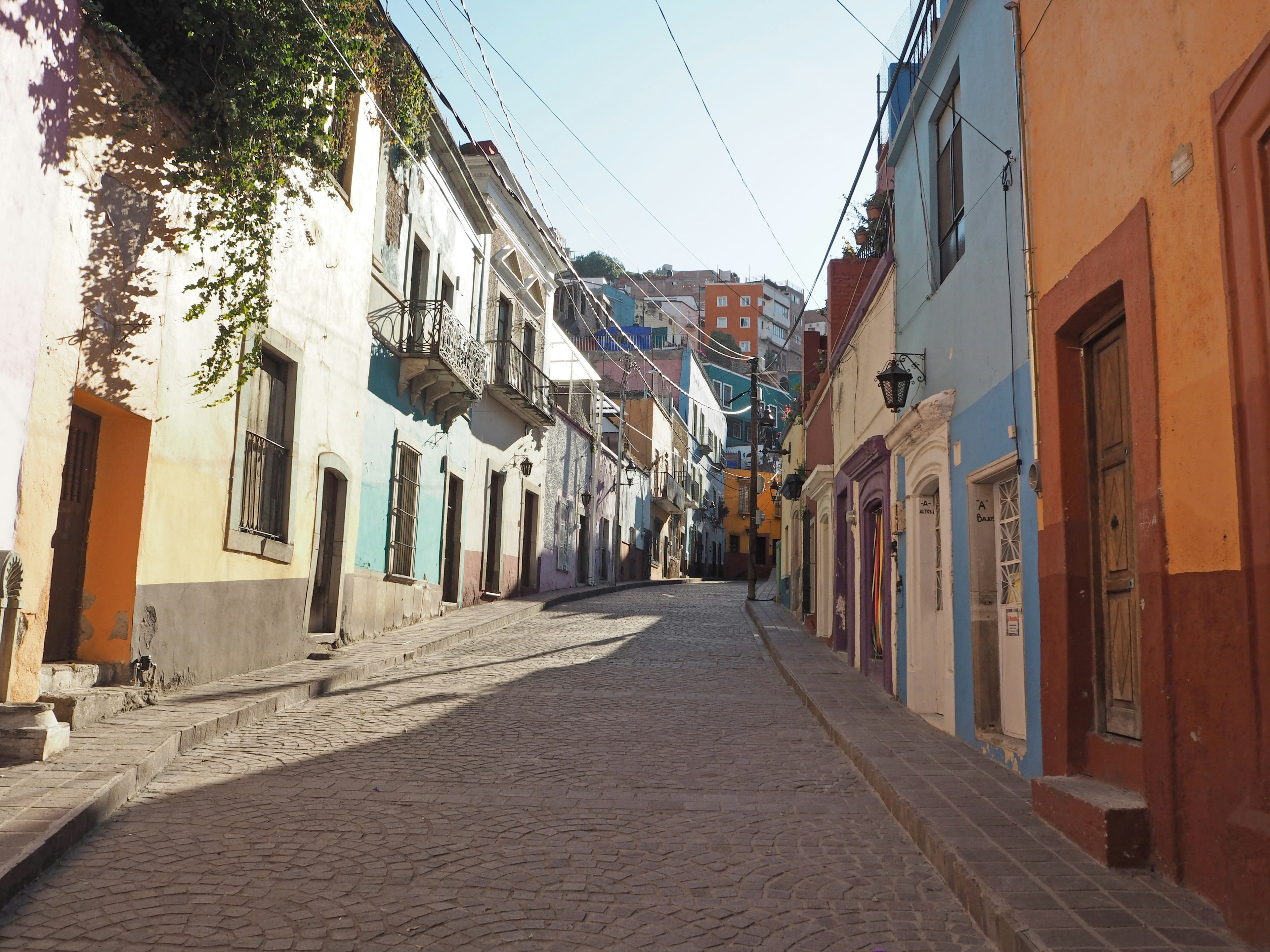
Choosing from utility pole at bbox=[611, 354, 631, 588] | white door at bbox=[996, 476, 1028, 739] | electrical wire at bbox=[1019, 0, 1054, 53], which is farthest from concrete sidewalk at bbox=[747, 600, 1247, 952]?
utility pole at bbox=[611, 354, 631, 588]

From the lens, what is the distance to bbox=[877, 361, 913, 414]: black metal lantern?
10.0 meters

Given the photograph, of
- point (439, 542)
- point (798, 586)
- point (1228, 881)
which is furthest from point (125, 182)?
point (798, 586)

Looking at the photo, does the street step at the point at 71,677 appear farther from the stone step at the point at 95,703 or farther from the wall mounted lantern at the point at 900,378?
the wall mounted lantern at the point at 900,378

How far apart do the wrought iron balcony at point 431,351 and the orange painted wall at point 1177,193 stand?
9904 mm

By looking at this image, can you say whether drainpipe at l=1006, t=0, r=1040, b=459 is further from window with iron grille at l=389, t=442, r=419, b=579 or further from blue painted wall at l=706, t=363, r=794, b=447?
blue painted wall at l=706, t=363, r=794, b=447

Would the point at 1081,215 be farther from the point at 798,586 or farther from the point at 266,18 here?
the point at 798,586

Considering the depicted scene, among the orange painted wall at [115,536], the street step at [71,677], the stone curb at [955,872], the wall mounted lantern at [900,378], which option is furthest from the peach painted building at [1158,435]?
the orange painted wall at [115,536]

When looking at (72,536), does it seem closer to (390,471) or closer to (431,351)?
(390,471)

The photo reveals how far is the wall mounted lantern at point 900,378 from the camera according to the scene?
998cm

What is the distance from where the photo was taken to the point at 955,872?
14.4 ft

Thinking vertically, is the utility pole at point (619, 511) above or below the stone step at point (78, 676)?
above

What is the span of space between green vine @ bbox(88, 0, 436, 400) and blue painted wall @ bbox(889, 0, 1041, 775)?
5295 mm

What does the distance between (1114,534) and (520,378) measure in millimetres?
16590

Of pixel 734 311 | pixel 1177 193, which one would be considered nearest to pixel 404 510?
pixel 1177 193
